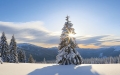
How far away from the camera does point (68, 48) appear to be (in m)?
25.6

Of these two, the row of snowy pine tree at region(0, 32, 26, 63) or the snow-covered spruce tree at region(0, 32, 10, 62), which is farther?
the snow-covered spruce tree at region(0, 32, 10, 62)

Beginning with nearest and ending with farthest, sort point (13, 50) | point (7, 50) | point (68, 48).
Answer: point (68, 48) → point (13, 50) → point (7, 50)

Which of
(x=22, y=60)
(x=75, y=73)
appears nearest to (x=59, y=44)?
(x=75, y=73)

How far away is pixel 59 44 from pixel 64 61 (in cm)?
308

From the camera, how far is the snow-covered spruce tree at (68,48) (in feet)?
82.4

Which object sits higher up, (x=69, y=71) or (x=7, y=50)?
(x=7, y=50)

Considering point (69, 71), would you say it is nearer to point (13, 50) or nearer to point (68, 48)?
point (68, 48)

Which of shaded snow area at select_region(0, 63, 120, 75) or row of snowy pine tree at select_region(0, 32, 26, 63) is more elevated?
row of snowy pine tree at select_region(0, 32, 26, 63)

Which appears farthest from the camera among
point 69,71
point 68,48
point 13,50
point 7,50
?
point 7,50

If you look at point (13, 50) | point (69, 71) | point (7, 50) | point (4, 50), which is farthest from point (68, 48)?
point (7, 50)

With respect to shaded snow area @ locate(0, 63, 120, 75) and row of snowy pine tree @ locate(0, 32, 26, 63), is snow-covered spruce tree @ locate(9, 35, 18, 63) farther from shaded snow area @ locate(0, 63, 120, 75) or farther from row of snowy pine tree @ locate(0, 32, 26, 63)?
shaded snow area @ locate(0, 63, 120, 75)

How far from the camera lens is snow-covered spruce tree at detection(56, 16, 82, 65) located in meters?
25.1

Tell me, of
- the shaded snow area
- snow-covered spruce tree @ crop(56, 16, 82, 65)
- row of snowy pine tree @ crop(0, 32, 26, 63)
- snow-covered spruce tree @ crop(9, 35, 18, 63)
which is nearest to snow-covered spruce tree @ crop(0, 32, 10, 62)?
row of snowy pine tree @ crop(0, 32, 26, 63)

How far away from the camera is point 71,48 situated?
84.2 feet
